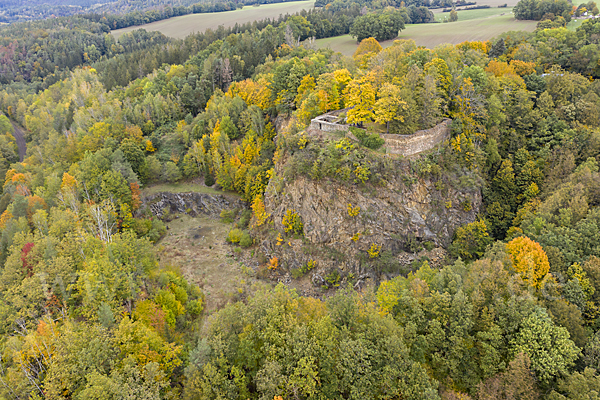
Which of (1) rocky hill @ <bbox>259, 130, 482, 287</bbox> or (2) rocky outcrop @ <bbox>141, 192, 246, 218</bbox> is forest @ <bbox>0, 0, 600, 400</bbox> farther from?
(2) rocky outcrop @ <bbox>141, 192, 246, 218</bbox>

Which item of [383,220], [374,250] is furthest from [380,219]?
[374,250]

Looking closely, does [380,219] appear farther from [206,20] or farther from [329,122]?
[206,20]

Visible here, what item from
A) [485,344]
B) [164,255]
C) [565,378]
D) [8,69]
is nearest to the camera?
[565,378]

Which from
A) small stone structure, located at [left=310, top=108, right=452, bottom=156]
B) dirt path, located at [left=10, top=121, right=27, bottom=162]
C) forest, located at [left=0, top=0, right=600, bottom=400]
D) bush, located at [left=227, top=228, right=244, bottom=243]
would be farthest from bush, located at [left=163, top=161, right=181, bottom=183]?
dirt path, located at [left=10, top=121, right=27, bottom=162]

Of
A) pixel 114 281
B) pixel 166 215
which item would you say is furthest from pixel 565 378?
pixel 166 215

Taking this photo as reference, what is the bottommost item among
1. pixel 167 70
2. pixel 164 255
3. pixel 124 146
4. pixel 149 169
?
pixel 164 255

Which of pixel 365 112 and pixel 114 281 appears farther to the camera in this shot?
pixel 365 112

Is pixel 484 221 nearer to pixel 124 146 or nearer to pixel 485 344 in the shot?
pixel 485 344
